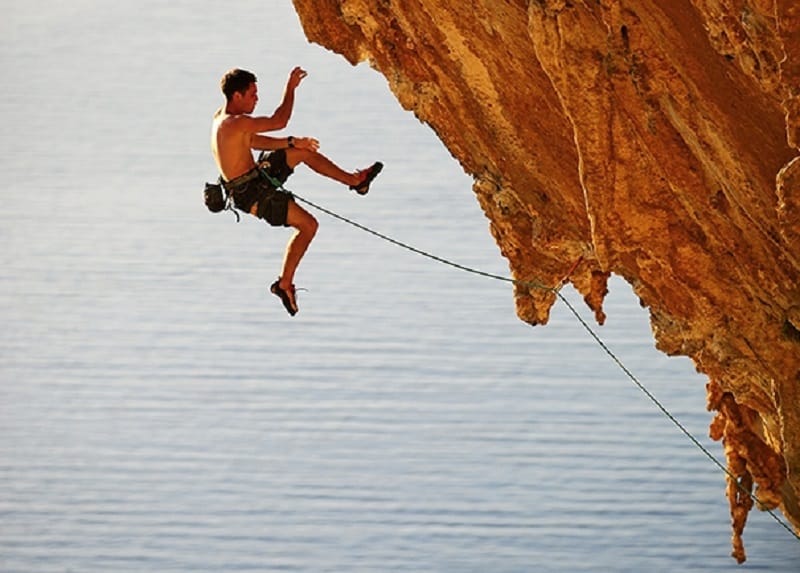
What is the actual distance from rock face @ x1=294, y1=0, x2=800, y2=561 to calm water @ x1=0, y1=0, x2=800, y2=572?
328 cm

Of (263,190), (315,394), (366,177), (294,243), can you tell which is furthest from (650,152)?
(315,394)

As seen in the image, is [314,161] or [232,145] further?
[314,161]

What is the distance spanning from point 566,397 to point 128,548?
3.48 m

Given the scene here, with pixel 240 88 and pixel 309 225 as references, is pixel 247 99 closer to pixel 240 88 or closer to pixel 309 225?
pixel 240 88

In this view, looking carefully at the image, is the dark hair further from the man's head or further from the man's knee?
the man's knee

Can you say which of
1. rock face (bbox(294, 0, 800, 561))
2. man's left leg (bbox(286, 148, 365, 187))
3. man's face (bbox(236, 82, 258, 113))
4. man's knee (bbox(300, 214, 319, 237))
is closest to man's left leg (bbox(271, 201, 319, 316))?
man's knee (bbox(300, 214, 319, 237))

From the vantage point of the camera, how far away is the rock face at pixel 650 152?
6.29 m

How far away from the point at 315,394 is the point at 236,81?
22.0 feet

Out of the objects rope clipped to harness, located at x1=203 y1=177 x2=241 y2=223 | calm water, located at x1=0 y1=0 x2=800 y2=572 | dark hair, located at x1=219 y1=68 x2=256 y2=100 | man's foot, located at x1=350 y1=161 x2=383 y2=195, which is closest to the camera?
dark hair, located at x1=219 y1=68 x2=256 y2=100

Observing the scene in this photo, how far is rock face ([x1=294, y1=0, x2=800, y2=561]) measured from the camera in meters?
6.29

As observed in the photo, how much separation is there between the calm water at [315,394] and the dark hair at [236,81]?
478 cm

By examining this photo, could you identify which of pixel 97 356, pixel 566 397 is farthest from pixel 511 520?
pixel 97 356

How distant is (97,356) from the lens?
591 inches

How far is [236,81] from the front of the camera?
763 centimetres
